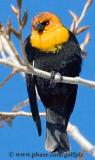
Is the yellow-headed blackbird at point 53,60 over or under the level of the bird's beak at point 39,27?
under

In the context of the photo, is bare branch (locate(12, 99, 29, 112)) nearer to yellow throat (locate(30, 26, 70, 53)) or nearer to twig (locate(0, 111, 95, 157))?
twig (locate(0, 111, 95, 157))

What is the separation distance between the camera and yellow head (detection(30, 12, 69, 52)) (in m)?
3.72

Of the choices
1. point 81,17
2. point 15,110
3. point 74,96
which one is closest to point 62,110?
point 74,96

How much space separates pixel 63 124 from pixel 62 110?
18 cm

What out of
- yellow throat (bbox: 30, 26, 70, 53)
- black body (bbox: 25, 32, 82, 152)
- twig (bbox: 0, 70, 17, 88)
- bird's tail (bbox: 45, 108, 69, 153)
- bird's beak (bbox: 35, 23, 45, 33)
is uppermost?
twig (bbox: 0, 70, 17, 88)

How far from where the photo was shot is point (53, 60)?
3744 millimetres

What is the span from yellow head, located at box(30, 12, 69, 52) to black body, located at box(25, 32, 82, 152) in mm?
40

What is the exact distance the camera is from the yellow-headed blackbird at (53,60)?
3.72 meters

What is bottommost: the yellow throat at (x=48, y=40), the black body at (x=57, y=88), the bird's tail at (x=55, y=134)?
the bird's tail at (x=55, y=134)

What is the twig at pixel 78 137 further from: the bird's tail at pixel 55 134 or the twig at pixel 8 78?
the twig at pixel 8 78

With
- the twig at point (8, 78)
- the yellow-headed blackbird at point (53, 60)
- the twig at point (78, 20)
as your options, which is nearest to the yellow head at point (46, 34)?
the yellow-headed blackbird at point (53, 60)

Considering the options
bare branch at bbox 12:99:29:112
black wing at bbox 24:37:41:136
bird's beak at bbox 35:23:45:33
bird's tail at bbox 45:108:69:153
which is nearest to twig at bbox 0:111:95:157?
bare branch at bbox 12:99:29:112

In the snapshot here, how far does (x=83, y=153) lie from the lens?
2605 mm

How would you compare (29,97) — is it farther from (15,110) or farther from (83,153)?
(83,153)
